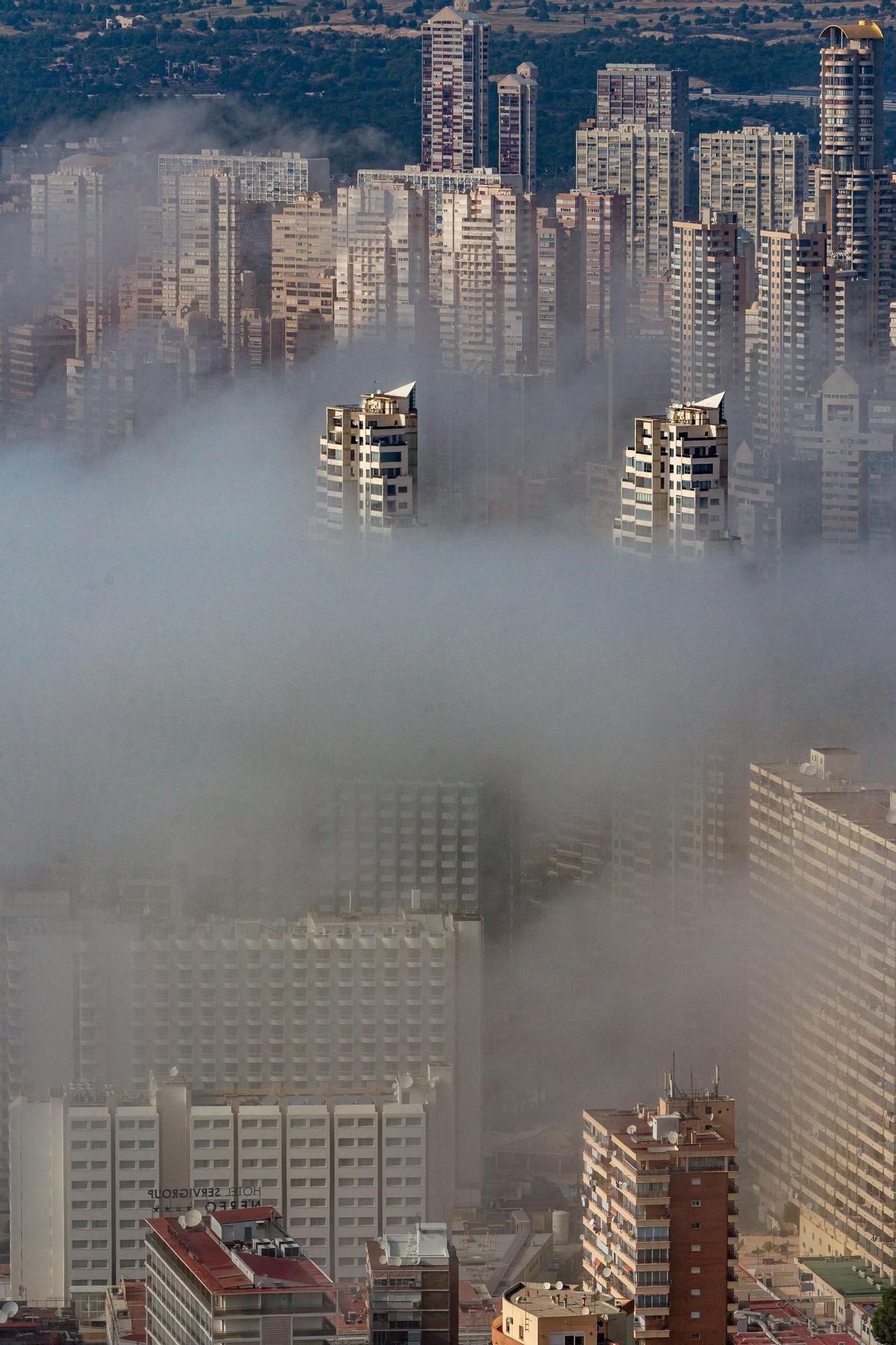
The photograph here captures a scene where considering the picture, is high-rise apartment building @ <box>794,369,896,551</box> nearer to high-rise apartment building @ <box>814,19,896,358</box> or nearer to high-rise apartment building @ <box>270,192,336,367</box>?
high-rise apartment building @ <box>814,19,896,358</box>

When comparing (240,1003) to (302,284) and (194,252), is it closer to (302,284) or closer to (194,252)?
(302,284)

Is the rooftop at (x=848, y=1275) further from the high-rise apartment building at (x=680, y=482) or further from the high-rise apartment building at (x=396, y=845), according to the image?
the high-rise apartment building at (x=680, y=482)

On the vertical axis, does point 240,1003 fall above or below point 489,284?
below

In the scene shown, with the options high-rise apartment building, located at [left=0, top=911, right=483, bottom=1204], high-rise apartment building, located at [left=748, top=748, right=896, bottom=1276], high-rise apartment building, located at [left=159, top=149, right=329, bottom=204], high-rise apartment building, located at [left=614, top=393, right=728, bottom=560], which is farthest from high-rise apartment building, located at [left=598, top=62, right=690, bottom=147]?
high-rise apartment building, located at [left=0, top=911, right=483, bottom=1204]

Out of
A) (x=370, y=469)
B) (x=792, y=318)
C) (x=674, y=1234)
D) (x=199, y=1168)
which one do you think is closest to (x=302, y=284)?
(x=792, y=318)

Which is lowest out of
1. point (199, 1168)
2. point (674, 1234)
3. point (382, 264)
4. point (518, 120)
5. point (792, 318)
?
point (199, 1168)

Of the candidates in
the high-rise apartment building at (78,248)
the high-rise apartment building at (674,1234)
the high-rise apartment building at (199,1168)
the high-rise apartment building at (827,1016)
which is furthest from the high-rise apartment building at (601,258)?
the high-rise apartment building at (674,1234)
